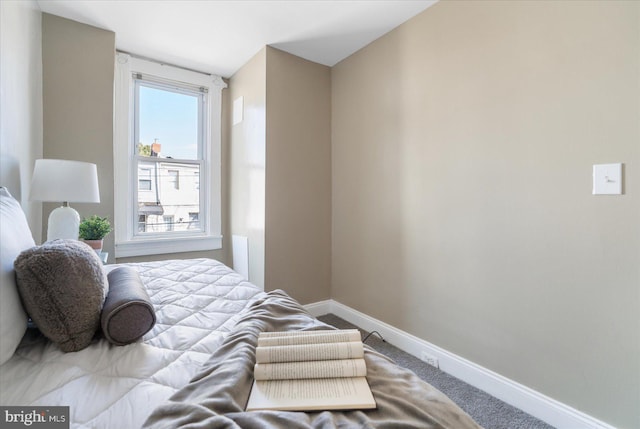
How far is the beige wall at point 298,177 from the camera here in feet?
8.35

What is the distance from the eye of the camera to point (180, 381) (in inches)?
27.2

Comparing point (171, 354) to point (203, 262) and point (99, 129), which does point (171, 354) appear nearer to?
point (203, 262)

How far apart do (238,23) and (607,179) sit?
2552 mm

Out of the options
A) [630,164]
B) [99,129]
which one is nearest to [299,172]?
[99,129]

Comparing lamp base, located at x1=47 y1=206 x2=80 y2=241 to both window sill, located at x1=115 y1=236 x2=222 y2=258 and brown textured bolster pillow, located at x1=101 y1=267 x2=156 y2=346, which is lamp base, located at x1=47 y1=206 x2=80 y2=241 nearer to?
window sill, located at x1=115 y1=236 x2=222 y2=258

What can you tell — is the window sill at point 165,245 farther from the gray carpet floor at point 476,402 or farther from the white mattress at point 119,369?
the gray carpet floor at point 476,402

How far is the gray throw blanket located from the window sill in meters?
2.41

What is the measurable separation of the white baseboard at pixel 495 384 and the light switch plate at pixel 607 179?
1038 millimetres

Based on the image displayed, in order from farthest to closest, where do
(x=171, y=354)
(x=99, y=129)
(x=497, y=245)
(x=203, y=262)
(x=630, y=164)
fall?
(x=99, y=129) → (x=203, y=262) → (x=497, y=245) → (x=630, y=164) → (x=171, y=354)

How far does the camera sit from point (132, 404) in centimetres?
61

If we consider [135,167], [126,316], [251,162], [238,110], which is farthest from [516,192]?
[135,167]

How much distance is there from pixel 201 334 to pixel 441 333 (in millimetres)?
1623

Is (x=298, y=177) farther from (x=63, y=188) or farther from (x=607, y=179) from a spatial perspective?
(x=607, y=179)

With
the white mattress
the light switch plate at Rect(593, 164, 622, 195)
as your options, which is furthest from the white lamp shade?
the light switch plate at Rect(593, 164, 622, 195)
